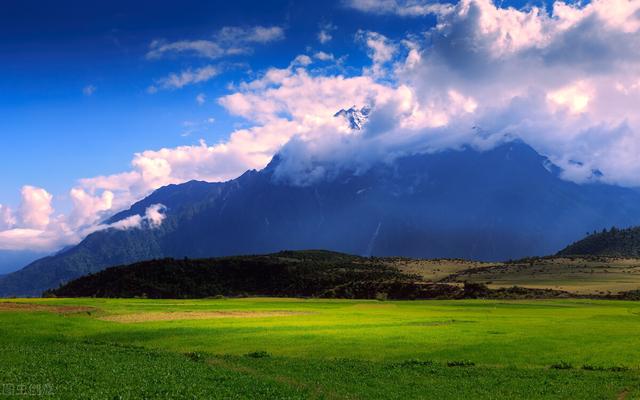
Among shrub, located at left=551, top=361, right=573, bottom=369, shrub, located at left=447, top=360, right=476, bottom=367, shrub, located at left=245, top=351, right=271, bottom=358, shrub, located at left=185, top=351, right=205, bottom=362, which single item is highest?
shrub, located at left=185, top=351, right=205, bottom=362

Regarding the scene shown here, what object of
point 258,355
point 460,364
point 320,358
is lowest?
point 460,364

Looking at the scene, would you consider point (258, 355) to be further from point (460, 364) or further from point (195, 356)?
point (460, 364)

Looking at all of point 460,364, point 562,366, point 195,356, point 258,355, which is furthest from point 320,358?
point 562,366

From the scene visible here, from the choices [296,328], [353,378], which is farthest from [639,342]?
[296,328]

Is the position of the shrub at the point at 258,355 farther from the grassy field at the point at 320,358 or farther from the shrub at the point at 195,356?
the shrub at the point at 195,356

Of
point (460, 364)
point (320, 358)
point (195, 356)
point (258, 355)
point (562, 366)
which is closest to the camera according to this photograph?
point (562, 366)

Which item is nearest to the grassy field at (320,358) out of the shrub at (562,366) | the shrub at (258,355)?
the shrub at (562,366)

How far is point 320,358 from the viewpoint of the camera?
47.9m

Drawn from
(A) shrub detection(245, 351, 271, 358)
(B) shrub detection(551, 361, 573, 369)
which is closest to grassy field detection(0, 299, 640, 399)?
(B) shrub detection(551, 361, 573, 369)

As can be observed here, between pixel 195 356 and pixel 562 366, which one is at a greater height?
pixel 195 356

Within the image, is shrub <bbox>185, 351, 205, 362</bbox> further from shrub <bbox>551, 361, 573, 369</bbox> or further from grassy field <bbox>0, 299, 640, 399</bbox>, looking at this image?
shrub <bbox>551, 361, 573, 369</bbox>

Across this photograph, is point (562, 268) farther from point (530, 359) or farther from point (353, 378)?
point (353, 378)

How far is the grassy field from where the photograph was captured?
34656 mm

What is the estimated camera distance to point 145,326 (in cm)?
6988
